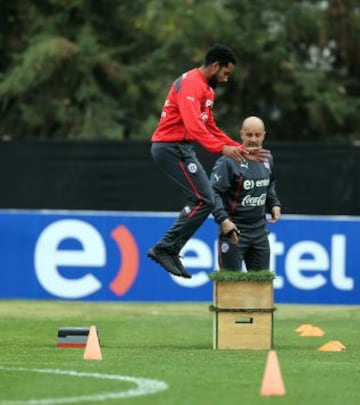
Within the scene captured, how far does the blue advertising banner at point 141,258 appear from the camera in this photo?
19141mm

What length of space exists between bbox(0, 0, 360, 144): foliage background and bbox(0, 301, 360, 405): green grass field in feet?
37.1

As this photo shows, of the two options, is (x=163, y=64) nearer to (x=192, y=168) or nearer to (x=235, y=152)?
(x=192, y=168)

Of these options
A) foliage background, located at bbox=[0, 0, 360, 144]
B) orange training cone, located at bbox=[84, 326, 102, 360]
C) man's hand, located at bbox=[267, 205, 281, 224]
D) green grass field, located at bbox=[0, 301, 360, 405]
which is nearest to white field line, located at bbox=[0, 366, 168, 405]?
green grass field, located at bbox=[0, 301, 360, 405]

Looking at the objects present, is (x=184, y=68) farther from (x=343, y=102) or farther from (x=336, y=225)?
(x=336, y=225)

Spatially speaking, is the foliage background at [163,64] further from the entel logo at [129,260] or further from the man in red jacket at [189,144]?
the man in red jacket at [189,144]

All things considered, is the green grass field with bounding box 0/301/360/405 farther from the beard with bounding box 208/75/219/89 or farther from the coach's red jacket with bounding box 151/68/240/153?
the beard with bounding box 208/75/219/89

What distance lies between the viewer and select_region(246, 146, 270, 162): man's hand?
40.6 ft

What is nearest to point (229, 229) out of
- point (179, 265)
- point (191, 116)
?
point (179, 265)

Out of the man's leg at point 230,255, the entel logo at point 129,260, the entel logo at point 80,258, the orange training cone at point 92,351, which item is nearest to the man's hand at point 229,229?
the man's leg at point 230,255

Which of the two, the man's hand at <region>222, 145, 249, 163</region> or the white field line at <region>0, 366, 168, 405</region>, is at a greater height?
the man's hand at <region>222, 145, 249, 163</region>

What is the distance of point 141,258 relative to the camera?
63.2 feet

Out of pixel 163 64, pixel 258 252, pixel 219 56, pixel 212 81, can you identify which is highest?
pixel 163 64

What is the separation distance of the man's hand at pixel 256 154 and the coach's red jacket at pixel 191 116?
8.2 inches

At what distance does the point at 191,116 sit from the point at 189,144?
69cm
